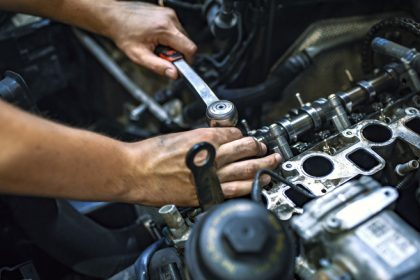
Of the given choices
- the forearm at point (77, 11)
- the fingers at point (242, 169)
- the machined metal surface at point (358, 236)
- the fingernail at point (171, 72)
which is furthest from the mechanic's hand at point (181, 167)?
the forearm at point (77, 11)

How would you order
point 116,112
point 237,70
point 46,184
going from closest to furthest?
point 46,184
point 237,70
point 116,112

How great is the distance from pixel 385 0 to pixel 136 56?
86 centimetres

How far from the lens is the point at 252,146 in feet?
3.26

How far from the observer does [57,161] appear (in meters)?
0.81

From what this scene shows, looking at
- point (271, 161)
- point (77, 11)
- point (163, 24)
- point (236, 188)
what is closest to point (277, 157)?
point (271, 161)

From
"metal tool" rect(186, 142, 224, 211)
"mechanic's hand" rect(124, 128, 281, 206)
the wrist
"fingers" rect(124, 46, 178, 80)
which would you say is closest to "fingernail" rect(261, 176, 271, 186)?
"mechanic's hand" rect(124, 128, 281, 206)

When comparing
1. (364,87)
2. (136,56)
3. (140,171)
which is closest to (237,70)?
(136,56)

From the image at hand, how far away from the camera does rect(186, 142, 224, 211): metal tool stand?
796 mm

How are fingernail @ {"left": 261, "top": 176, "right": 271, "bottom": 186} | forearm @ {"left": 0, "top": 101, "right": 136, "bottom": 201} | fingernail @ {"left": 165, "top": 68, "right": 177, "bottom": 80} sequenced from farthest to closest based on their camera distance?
fingernail @ {"left": 165, "top": 68, "right": 177, "bottom": 80} → fingernail @ {"left": 261, "top": 176, "right": 271, "bottom": 186} → forearm @ {"left": 0, "top": 101, "right": 136, "bottom": 201}

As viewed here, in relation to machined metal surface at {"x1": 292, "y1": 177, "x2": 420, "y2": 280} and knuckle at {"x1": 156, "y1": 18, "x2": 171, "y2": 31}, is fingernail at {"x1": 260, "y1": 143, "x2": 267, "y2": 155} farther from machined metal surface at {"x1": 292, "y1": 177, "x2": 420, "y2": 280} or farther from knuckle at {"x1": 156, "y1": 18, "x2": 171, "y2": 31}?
knuckle at {"x1": 156, "y1": 18, "x2": 171, "y2": 31}

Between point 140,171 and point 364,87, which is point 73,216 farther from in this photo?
point 364,87

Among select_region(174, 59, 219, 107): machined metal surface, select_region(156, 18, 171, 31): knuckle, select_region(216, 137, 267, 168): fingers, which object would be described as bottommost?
select_region(216, 137, 267, 168): fingers

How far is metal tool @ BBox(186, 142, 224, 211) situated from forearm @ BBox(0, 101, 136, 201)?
0.57 feet

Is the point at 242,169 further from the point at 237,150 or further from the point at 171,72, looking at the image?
the point at 171,72
